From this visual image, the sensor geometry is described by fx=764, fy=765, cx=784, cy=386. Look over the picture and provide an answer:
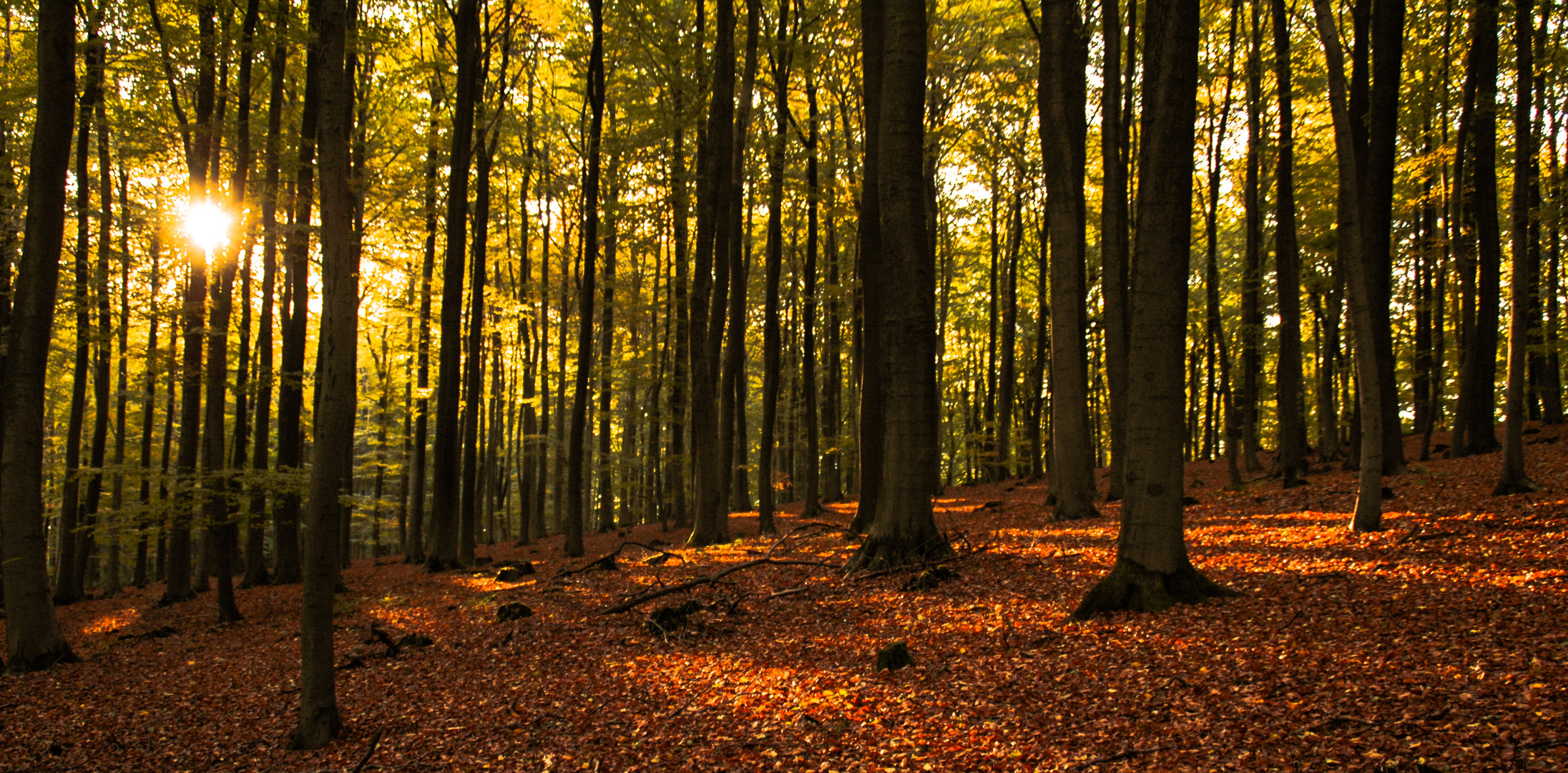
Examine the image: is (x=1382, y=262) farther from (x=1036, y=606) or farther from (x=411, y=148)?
(x=411, y=148)

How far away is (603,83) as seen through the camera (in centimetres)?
1559

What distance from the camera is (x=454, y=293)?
14.2 m

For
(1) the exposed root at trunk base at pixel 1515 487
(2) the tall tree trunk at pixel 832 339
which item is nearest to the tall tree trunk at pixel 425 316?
(2) the tall tree trunk at pixel 832 339

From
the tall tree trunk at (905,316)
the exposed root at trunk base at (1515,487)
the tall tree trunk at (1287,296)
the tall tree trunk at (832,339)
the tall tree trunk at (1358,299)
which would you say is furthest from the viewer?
the tall tree trunk at (832,339)

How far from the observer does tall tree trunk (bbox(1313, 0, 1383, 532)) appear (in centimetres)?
777

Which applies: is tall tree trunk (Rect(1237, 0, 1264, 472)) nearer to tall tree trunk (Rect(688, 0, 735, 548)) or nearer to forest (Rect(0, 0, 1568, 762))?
forest (Rect(0, 0, 1568, 762))

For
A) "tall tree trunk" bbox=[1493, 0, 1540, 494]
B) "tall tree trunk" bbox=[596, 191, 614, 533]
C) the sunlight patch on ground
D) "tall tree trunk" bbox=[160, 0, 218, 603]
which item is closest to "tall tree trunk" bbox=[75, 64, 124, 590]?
"tall tree trunk" bbox=[160, 0, 218, 603]

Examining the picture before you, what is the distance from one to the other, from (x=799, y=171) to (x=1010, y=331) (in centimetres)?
781

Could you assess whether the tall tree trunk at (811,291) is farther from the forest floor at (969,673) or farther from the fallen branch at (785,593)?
the fallen branch at (785,593)

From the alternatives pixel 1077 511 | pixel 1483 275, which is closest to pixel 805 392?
pixel 1077 511

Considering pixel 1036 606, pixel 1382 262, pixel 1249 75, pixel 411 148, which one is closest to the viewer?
pixel 1036 606

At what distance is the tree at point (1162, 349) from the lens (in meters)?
6.27

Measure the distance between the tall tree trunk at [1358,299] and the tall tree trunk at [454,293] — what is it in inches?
512

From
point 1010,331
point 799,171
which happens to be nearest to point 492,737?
point 1010,331
